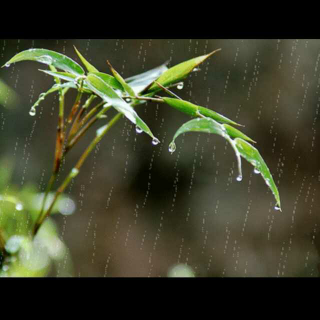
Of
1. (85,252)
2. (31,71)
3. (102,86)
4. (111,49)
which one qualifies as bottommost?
(85,252)

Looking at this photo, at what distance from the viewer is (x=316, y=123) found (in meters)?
1.83

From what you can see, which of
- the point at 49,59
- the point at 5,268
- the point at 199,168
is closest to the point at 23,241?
the point at 5,268

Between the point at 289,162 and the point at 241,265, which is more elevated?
the point at 289,162

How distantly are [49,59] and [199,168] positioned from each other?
1.42 metres

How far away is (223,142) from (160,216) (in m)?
Answer: 0.45

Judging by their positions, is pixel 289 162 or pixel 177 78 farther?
pixel 289 162

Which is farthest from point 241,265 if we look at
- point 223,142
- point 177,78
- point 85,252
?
point 177,78

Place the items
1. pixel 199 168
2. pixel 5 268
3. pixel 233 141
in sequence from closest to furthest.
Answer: pixel 233 141
pixel 5 268
pixel 199 168

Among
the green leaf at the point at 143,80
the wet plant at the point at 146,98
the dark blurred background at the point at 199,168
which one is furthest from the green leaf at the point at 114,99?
the dark blurred background at the point at 199,168

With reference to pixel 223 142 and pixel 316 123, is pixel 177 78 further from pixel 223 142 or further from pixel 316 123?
pixel 316 123

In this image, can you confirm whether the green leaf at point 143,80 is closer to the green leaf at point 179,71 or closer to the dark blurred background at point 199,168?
the green leaf at point 179,71

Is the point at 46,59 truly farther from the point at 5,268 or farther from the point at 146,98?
the point at 5,268

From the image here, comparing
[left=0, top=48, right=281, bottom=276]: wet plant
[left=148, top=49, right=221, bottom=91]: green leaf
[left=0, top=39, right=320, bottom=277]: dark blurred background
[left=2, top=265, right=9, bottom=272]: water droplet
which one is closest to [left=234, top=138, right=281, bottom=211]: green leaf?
[left=0, top=48, right=281, bottom=276]: wet plant

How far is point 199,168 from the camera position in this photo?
5.91ft
